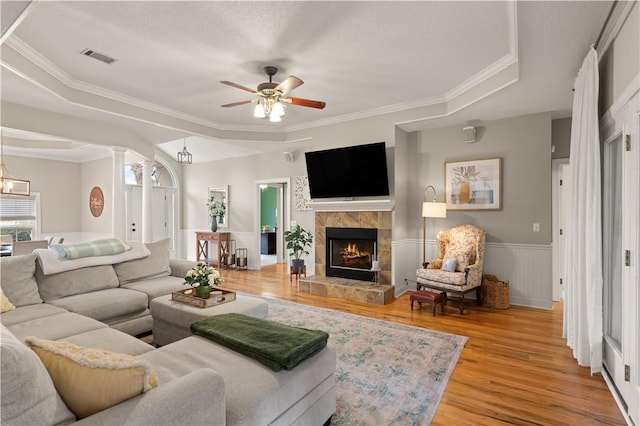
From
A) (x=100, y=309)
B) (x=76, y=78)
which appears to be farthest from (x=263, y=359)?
(x=76, y=78)

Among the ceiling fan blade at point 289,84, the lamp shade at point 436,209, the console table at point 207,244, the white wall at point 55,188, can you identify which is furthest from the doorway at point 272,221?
the white wall at point 55,188

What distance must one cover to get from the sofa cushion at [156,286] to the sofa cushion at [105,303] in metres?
0.09

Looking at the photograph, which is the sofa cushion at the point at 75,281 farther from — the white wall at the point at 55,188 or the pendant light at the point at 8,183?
the white wall at the point at 55,188

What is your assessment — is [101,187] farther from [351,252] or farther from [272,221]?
[351,252]

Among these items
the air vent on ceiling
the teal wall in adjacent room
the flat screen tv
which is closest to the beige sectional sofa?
the air vent on ceiling

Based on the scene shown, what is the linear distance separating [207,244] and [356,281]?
15.1 ft

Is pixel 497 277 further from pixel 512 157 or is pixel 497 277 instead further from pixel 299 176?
pixel 299 176

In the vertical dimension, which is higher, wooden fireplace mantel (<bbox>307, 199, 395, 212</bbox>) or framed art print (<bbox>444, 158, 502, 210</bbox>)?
framed art print (<bbox>444, 158, 502, 210</bbox>)

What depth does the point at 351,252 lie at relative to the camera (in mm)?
5598

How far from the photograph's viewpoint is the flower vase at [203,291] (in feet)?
9.80

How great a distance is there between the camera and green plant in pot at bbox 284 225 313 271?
6.15 meters

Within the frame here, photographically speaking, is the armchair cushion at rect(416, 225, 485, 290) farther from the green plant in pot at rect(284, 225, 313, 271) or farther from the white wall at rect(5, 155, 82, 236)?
the white wall at rect(5, 155, 82, 236)

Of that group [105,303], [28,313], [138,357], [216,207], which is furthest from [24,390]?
[216,207]

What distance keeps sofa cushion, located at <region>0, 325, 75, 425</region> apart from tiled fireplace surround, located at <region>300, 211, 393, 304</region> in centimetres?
401
